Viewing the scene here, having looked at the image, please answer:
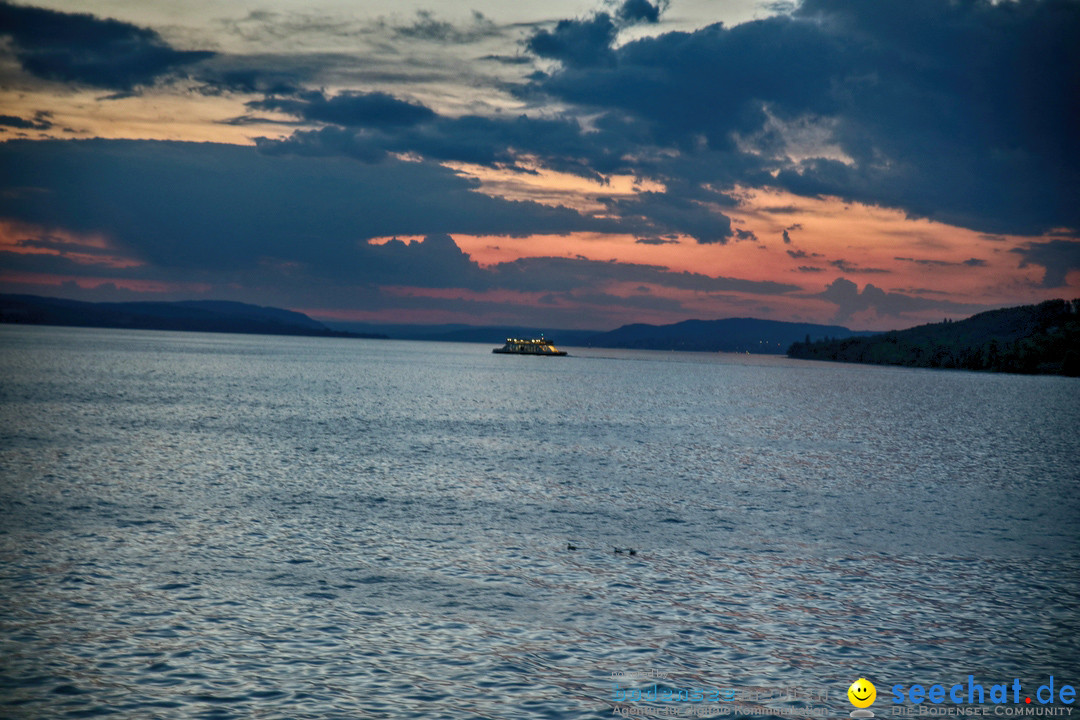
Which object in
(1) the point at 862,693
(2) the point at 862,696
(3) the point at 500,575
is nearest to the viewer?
(2) the point at 862,696

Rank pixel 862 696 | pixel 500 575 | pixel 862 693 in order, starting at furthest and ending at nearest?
pixel 500 575 → pixel 862 693 → pixel 862 696

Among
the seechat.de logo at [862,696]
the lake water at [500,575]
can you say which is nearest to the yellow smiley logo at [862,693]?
the seechat.de logo at [862,696]

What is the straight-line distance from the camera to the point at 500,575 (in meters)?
22.7

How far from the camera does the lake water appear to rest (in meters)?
15.4

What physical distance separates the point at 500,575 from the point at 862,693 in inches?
413

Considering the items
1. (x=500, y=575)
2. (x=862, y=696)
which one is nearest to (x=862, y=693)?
(x=862, y=696)

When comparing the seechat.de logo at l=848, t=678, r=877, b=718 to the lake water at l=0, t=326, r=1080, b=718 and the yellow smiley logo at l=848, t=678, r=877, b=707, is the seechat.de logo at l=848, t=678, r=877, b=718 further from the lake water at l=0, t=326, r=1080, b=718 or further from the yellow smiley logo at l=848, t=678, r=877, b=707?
the lake water at l=0, t=326, r=1080, b=718

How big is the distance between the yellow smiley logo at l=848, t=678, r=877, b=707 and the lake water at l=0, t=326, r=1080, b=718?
0.82ft

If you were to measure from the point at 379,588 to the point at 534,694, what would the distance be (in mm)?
7775

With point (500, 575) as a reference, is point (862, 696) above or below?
above

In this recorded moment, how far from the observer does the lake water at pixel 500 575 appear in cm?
1538

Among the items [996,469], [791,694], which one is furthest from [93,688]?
[996,469]

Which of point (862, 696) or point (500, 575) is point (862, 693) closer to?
point (862, 696)

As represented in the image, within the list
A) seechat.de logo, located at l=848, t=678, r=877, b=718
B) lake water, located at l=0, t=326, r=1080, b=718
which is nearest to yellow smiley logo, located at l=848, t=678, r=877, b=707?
seechat.de logo, located at l=848, t=678, r=877, b=718
